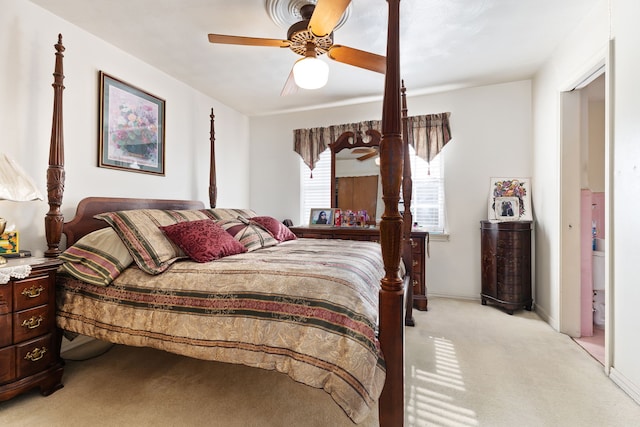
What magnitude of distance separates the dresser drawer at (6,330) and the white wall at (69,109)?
699 millimetres

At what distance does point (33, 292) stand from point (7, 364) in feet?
1.21

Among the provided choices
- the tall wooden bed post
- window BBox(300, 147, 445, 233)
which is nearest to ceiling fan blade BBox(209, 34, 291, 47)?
the tall wooden bed post

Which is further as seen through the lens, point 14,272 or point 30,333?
point 30,333

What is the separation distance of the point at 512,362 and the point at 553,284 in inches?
45.6

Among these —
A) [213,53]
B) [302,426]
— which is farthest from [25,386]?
[213,53]

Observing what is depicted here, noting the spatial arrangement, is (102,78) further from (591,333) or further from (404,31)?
(591,333)

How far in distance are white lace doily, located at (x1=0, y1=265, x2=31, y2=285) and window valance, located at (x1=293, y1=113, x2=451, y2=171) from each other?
3111 millimetres

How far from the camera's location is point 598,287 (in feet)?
9.00

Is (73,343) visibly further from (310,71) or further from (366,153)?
(366,153)

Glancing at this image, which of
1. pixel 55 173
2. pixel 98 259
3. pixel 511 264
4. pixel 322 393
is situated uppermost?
pixel 55 173

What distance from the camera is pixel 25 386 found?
1.63m

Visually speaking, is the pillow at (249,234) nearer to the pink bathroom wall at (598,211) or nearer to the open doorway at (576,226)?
the open doorway at (576,226)

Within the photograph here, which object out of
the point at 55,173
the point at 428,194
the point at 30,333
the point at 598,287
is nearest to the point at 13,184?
the point at 55,173

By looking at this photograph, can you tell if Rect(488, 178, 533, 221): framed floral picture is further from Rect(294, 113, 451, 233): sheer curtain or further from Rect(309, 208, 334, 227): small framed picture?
Rect(309, 208, 334, 227): small framed picture
